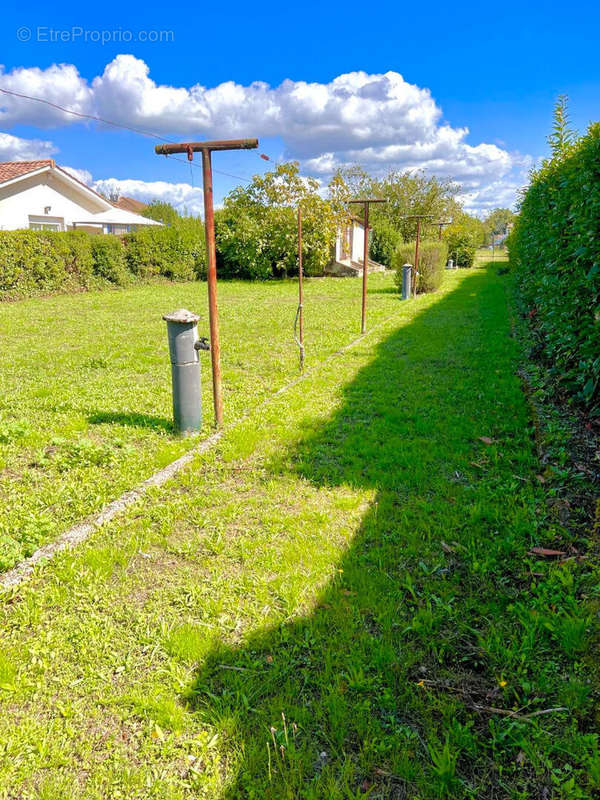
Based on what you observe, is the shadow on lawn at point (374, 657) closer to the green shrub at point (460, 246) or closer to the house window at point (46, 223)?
the house window at point (46, 223)

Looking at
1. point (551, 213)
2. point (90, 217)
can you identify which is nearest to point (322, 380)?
point (551, 213)

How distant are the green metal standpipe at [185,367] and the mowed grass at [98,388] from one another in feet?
0.65

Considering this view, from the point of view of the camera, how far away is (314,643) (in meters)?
2.09

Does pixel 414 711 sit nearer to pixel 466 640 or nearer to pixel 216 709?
pixel 466 640

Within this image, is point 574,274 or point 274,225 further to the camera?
point 274,225

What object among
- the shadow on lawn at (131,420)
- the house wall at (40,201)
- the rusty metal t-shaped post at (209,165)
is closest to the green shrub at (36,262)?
the house wall at (40,201)

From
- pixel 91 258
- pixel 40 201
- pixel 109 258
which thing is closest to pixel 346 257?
pixel 109 258

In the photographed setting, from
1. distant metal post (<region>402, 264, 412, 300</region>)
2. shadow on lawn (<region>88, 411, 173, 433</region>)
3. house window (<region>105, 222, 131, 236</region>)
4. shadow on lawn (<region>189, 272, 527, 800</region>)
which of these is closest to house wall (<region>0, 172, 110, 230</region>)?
house window (<region>105, 222, 131, 236</region>)

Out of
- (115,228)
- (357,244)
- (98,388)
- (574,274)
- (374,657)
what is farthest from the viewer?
(115,228)

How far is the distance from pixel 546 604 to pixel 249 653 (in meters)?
1.33

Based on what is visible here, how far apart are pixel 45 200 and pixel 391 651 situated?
946 inches

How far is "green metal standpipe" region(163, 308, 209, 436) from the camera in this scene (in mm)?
4082

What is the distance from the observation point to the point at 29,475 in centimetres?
359

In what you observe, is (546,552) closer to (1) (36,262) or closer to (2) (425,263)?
(2) (425,263)
